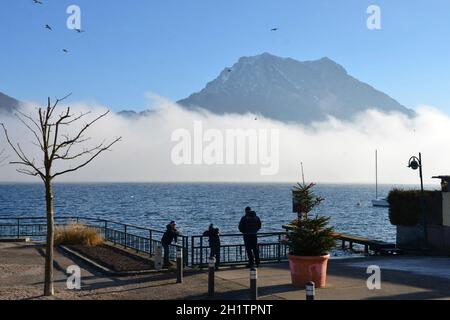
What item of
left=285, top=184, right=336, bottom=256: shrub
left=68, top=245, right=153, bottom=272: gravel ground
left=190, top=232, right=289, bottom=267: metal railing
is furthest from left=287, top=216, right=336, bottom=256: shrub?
left=68, top=245, right=153, bottom=272: gravel ground

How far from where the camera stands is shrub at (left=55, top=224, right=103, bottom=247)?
22.7 meters

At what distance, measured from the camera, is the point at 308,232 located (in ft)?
43.4

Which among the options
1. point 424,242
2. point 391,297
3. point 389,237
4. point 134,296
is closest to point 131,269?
point 134,296

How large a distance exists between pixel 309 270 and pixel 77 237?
12.8m

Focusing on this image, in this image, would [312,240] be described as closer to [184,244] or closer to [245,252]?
[184,244]

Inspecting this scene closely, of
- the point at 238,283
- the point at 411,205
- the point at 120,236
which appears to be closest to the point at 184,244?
the point at 238,283

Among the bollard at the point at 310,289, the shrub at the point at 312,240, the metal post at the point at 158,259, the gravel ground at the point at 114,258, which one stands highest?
the shrub at the point at 312,240

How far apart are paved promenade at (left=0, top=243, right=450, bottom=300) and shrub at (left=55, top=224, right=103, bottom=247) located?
4089mm

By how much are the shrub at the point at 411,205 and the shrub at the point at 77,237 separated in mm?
12937

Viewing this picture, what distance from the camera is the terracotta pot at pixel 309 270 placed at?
42.9 feet

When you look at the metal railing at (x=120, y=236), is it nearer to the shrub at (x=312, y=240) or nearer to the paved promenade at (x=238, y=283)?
the paved promenade at (x=238, y=283)

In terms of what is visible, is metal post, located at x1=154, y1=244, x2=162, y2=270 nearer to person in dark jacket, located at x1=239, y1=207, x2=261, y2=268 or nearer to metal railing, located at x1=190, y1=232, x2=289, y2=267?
metal railing, located at x1=190, y1=232, x2=289, y2=267

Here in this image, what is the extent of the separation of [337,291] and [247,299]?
228cm

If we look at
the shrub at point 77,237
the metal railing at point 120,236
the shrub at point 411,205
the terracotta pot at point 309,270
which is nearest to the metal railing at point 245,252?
the metal railing at point 120,236
